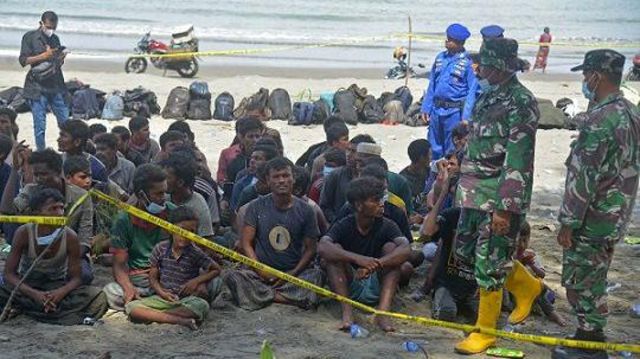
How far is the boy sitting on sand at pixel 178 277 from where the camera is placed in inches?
259

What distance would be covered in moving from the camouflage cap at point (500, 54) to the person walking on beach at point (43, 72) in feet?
23.0

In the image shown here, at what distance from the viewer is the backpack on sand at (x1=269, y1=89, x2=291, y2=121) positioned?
51.5 ft

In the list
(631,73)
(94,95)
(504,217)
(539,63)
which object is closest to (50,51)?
(94,95)

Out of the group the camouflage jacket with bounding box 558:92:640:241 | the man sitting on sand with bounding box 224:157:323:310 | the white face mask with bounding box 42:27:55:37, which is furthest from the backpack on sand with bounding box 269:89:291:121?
the camouflage jacket with bounding box 558:92:640:241

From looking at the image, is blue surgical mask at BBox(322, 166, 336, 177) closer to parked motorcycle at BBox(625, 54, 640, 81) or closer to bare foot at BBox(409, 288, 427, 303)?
bare foot at BBox(409, 288, 427, 303)

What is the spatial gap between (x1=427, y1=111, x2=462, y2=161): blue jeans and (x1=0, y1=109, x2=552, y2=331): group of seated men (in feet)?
8.18

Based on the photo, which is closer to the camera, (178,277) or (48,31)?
(178,277)

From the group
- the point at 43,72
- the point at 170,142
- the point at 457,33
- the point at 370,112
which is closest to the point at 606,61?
the point at 170,142

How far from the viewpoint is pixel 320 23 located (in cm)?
4391

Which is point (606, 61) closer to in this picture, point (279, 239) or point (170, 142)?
point (279, 239)

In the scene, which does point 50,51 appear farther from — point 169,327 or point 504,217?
point 504,217

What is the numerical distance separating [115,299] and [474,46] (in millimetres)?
28676

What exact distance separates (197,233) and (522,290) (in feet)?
7.72

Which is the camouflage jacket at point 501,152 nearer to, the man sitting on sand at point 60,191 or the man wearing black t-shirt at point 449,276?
the man wearing black t-shirt at point 449,276
